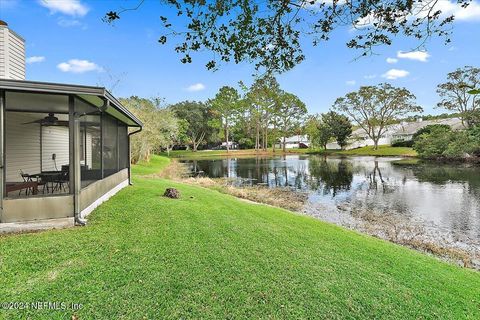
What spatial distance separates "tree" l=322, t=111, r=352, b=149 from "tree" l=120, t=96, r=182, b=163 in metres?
28.2

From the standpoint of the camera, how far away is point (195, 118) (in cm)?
5178

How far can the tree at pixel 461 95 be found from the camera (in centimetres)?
3356

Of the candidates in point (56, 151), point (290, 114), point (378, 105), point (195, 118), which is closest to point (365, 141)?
point (378, 105)

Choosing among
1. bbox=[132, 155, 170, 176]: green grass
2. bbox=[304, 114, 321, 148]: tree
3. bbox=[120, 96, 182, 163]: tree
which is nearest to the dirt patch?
bbox=[132, 155, 170, 176]: green grass

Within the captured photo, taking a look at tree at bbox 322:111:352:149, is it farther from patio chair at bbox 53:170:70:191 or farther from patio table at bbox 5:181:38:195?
patio table at bbox 5:181:38:195

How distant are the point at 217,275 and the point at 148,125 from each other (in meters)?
21.3

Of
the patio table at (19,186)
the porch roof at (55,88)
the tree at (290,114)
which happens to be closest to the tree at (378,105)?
the tree at (290,114)

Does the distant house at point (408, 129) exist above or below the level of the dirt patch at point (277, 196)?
above

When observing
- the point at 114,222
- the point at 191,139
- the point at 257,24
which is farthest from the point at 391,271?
the point at 191,139

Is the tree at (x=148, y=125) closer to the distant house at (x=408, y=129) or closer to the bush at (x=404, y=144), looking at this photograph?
the bush at (x=404, y=144)

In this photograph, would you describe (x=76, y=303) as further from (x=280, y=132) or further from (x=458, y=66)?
(x=280, y=132)

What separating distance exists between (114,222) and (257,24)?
4686 mm

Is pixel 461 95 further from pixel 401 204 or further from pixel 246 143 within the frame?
pixel 246 143

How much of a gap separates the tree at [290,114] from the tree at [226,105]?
7473mm
